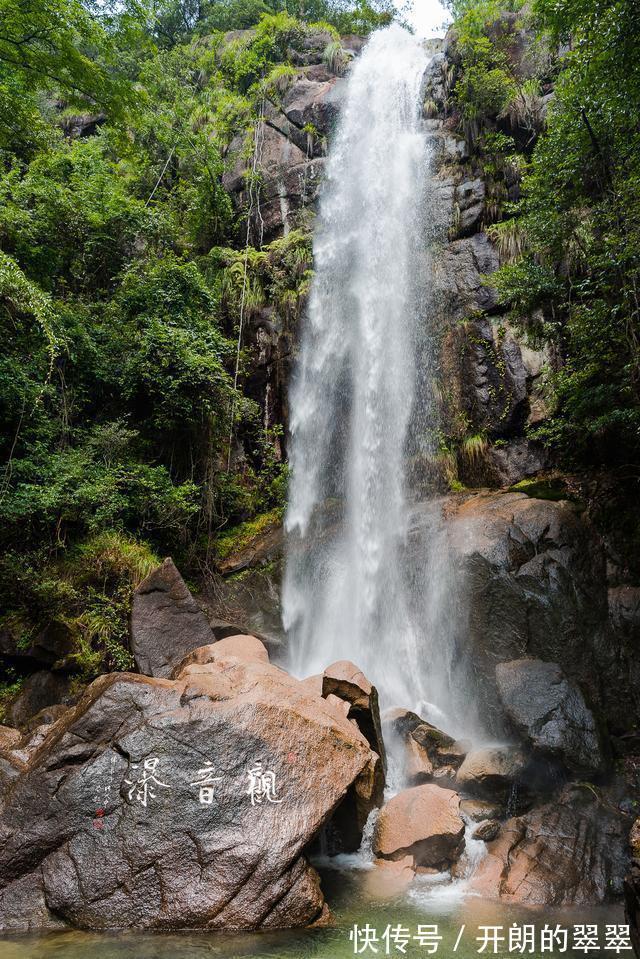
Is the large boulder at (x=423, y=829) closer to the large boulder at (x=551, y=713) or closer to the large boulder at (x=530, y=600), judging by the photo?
the large boulder at (x=551, y=713)

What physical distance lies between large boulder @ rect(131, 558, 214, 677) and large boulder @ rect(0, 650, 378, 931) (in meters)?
2.20

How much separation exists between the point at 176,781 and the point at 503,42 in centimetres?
1834

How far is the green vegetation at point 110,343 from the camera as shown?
24.2ft

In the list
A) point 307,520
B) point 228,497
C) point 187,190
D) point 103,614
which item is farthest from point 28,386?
point 187,190

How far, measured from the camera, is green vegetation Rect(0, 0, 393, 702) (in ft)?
24.2

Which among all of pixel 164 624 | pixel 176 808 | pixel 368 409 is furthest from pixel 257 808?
pixel 368 409

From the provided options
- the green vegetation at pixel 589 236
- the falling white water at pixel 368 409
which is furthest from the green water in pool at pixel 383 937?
the green vegetation at pixel 589 236

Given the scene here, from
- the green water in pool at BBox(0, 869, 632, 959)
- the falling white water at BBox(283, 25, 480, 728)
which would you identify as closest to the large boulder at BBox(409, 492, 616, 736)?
the falling white water at BBox(283, 25, 480, 728)

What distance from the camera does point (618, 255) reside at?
6508mm

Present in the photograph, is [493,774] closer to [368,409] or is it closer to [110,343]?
[368,409]

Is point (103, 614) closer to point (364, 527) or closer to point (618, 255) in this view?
point (364, 527)

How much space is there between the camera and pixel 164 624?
757cm

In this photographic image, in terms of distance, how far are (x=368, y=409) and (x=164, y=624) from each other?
6782 millimetres

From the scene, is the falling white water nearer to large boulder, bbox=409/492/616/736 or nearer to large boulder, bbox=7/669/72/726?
large boulder, bbox=409/492/616/736
